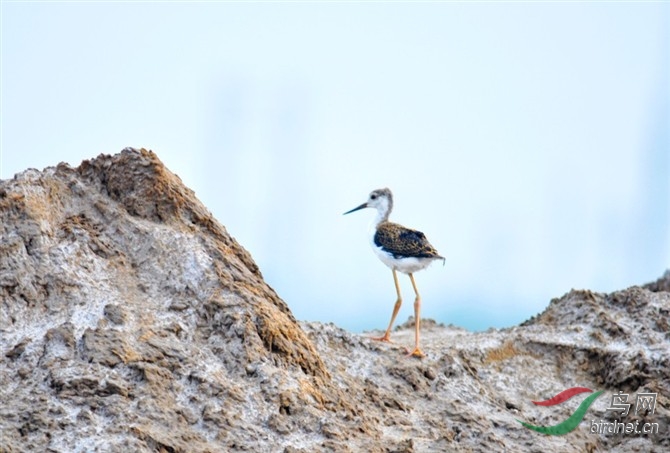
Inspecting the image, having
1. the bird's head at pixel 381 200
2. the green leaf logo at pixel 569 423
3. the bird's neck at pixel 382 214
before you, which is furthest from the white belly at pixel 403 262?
the green leaf logo at pixel 569 423

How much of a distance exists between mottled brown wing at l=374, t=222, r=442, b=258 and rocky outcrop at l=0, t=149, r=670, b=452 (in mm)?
1377

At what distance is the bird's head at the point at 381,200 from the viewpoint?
15484 millimetres

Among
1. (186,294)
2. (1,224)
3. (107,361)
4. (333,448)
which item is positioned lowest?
(333,448)

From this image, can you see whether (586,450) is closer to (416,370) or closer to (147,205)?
(416,370)

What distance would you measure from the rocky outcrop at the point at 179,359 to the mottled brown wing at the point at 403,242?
138cm

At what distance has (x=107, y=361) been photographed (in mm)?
9883

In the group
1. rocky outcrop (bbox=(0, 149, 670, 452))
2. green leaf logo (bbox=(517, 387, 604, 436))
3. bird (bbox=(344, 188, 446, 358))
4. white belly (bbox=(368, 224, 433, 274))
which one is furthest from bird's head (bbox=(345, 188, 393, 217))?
green leaf logo (bbox=(517, 387, 604, 436))

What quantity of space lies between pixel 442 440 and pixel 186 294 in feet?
9.74

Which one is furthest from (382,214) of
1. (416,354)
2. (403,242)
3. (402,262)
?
(416,354)

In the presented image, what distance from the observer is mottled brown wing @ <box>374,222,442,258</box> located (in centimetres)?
1418

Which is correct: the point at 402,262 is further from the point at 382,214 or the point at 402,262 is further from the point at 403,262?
the point at 382,214

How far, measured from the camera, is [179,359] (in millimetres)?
10211

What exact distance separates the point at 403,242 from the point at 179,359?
4901mm

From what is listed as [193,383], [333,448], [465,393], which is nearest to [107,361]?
[193,383]
